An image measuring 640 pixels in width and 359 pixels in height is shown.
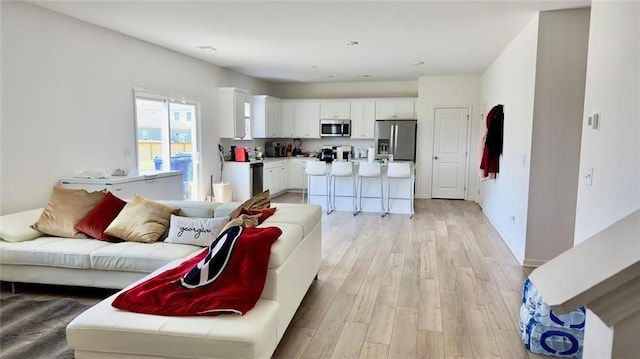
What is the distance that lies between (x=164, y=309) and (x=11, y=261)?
1998mm

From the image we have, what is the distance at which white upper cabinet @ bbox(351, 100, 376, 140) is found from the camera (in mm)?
9117

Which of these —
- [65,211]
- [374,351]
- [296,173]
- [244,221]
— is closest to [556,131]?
[374,351]

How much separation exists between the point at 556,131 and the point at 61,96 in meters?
5.12

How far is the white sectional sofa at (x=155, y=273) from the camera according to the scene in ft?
6.56

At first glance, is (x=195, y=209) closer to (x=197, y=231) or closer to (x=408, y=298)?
(x=197, y=231)

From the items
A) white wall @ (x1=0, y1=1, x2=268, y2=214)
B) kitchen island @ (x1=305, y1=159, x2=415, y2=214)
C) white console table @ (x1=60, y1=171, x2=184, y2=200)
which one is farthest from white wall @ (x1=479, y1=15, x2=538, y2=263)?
white wall @ (x1=0, y1=1, x2=268, y2=214)

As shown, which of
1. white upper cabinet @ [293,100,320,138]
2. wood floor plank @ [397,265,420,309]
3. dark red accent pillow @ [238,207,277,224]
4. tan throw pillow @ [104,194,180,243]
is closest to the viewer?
dark red accent pillow @ [238,207,277,224]

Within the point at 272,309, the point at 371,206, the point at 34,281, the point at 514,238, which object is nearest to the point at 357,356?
the point at 272,309

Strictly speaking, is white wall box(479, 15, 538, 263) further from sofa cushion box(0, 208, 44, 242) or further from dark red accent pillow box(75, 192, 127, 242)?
sofa cushion box(0, 208, 44, 242)

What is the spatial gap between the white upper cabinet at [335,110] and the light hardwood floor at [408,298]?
4.26m

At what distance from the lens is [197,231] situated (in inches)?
134

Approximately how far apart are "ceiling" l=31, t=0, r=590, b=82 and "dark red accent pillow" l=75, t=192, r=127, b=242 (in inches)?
75.0

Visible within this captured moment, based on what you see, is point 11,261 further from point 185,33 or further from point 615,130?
point 615,130

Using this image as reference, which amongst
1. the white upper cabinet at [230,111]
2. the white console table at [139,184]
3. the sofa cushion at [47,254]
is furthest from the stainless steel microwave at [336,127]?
the sofa cushion at [47,254]
